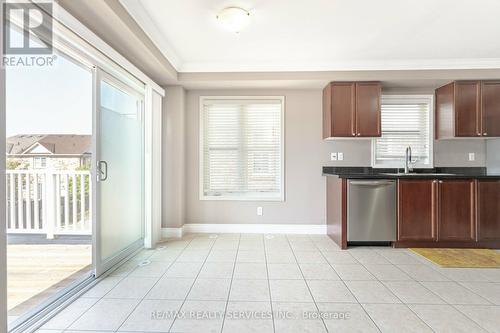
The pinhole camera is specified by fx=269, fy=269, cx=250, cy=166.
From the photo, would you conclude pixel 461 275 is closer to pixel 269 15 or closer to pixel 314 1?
pixel 314 1

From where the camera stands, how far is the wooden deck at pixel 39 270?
2.15 metres

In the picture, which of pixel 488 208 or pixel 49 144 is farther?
pixel 49 144

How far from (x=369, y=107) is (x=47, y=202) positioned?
4.64 metres

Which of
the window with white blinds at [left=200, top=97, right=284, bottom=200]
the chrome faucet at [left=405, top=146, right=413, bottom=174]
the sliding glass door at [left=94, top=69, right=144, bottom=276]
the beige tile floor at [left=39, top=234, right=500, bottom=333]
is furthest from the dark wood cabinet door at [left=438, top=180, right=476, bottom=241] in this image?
the sliding glass door at [left=94, top=69, right=144, bottom=276]

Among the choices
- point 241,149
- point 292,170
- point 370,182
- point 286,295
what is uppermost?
point 241,149

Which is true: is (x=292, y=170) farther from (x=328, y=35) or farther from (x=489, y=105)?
(x=489, y=105)

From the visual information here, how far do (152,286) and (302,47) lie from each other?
3035 mm

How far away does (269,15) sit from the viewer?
8.35 ft

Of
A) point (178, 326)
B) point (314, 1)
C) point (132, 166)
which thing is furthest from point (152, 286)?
point (314, 1)

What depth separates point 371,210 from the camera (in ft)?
11.3

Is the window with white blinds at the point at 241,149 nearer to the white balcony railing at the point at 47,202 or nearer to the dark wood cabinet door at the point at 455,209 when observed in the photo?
the white balcony railing at the point at 47,202

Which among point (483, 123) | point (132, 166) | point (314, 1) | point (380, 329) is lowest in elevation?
point (380, 329)

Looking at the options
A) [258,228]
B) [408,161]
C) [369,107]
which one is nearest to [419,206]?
[408,161]

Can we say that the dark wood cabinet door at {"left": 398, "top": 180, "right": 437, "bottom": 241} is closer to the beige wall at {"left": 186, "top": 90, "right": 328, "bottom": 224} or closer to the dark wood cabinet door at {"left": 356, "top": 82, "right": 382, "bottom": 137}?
the dark wood cabinet door at {"left": 356, "top": 82, "right": 382, "bottom": 137}
